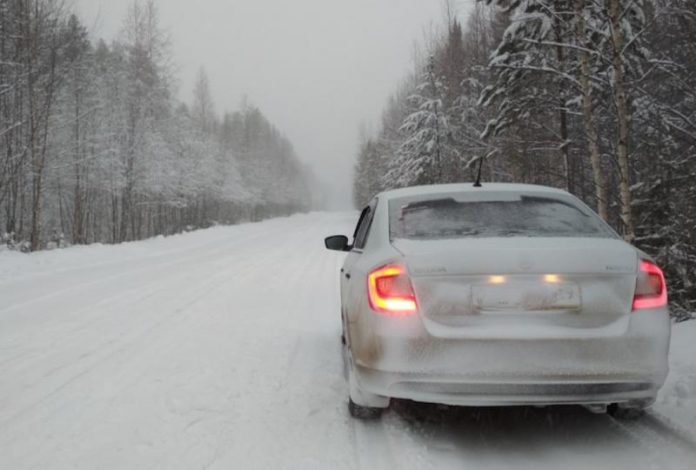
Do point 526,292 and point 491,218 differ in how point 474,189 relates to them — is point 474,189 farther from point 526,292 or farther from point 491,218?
point 526,292

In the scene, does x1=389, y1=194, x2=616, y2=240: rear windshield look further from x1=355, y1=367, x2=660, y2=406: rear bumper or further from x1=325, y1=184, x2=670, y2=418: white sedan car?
x1=355, y1=367, x2=660, y2=406: rear bumper

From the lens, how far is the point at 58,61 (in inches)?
768

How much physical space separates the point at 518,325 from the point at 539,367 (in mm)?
242

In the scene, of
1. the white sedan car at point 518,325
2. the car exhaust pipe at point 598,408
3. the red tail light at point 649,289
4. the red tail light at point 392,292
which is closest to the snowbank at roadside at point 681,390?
the car exhaust pipe at point 598,408

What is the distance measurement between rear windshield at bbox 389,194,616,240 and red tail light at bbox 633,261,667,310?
0.43m

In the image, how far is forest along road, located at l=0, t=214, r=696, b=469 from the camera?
2.80 metres

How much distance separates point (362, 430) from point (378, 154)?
51.3 metres

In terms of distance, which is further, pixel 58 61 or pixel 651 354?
pixel 58 61

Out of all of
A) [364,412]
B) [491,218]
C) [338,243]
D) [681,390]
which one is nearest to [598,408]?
[681,390]

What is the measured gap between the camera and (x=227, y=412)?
11.5 feet

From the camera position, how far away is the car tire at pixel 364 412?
3.27 m

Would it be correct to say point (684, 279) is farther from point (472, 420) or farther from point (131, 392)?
point (131, 392)

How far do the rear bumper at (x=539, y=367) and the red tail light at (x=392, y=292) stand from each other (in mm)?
162

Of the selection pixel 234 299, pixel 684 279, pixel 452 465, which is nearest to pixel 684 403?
pixel 452 465
